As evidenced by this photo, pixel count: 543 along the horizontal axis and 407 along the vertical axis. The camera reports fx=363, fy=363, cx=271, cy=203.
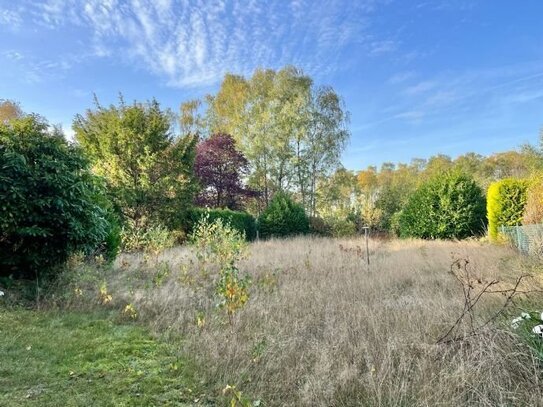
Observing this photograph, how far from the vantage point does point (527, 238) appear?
21.2ft

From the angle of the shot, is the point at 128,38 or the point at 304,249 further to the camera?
the point at 304,249

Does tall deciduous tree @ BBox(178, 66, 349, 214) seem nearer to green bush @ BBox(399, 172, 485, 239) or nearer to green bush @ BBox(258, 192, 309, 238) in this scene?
green bush @ BBox(258, 192, 309, 238)

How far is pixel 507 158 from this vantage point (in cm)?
3159

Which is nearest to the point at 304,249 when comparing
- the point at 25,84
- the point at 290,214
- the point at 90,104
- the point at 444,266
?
the point at 444,266

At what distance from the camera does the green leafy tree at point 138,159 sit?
39.1 ft

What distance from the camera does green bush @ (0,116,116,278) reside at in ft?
16.0

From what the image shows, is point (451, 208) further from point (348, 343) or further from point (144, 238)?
point (348, 343)

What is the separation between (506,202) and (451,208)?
2751 mm

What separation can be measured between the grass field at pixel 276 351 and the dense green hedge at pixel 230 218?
8.31 metres

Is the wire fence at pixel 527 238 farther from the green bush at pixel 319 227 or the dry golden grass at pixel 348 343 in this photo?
the green bush at pixel 319 227

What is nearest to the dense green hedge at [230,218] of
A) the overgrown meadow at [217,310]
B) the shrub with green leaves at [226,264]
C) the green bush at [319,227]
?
the overgrown meadow at [217,310]

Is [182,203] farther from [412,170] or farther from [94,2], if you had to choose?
[412,170]

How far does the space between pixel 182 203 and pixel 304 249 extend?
4.94 meters

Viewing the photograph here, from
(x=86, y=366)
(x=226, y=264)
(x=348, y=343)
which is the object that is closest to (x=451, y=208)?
(x=226, y=264)
